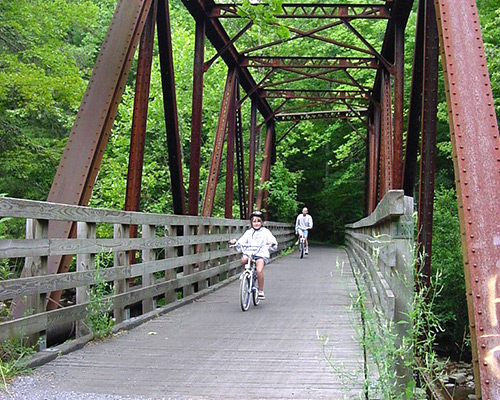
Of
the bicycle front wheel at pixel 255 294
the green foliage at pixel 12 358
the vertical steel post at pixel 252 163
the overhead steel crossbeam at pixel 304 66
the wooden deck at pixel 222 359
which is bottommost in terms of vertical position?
the wooden deck at pixel 222 359

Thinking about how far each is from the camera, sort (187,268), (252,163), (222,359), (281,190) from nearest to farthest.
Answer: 1. (222,359)
2. (187,268)
3. (252,163)
4. (281,190)

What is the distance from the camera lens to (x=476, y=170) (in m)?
3.94

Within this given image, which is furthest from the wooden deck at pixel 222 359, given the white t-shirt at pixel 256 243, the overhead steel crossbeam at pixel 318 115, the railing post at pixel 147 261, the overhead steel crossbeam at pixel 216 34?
the overhead steel crossbeam at pixel 318 115

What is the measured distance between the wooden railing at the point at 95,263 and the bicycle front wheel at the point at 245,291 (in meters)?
0.92

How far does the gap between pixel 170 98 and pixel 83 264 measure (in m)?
4.23

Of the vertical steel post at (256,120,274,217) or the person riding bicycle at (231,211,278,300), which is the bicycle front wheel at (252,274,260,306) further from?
the vertical steel post at (256,120,274,217)

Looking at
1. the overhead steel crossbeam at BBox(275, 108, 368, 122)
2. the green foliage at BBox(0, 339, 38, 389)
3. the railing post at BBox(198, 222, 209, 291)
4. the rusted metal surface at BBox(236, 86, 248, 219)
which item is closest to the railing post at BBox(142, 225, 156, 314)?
the railing post at BBox(198, 222, 209, 291)

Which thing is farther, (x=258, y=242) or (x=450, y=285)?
(x=450, y=285)

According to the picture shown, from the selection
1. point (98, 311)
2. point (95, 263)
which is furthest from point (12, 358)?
point (95, 263)

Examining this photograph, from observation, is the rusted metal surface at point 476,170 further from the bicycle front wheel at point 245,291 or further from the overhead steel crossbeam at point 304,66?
the overhead steel crossbeam at point 304,66

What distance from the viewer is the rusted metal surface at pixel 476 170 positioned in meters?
3.30

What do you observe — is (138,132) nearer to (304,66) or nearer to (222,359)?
(222,359)

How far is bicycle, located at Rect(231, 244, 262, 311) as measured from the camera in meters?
8.92

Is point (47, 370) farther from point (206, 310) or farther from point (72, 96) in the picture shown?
point (72, 96)
